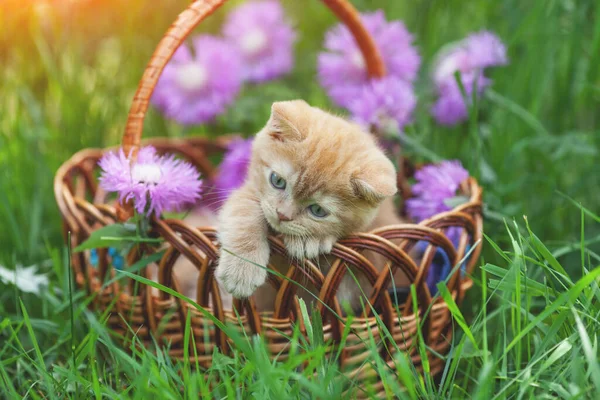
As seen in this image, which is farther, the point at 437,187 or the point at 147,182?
the point at 437,187

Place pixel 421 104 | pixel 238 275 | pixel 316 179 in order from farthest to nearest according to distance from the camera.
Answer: pixel 421 104 → pixel 316 179 → pixel 238 275

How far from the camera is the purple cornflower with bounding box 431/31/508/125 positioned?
74.4 inches

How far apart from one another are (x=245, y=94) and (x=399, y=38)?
0.67 m

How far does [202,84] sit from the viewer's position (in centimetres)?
215

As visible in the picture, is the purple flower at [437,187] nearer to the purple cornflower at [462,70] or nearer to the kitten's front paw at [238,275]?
the purple cornflower at [462,70]

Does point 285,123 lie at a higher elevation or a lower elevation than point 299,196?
higher

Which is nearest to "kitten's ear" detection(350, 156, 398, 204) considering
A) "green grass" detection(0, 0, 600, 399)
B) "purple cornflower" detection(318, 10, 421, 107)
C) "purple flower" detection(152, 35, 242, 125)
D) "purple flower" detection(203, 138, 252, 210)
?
"green grass" detection(0, 0, 600, 399)

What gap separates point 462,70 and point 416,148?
1.47 feet

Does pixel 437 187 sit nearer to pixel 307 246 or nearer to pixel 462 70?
pixel 307 246

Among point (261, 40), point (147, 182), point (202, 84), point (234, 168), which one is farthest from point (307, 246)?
point (261, 40)

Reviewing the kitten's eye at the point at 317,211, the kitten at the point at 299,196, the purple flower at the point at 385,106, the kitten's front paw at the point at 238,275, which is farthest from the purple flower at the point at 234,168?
the kitten's front paw at the point at 238,275

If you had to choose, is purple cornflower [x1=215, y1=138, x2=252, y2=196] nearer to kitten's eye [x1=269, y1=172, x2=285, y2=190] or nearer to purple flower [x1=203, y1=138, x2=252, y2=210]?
purple flower [x1=203, y1=138, x2=252, y2=210]

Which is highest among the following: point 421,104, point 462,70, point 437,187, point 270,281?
point 462,70

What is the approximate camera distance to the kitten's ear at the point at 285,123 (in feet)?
4.29
